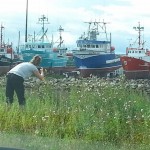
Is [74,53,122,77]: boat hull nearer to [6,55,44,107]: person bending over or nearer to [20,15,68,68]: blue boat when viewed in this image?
[20,15,68,68]: blue boat

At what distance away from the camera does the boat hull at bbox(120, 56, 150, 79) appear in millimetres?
62219

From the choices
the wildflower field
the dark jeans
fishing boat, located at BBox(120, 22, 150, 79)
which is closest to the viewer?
the wildflower field

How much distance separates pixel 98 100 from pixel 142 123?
1737mm

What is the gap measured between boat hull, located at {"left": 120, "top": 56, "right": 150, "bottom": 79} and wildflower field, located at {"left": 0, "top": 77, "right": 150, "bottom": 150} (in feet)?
163

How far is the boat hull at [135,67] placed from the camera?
62.2 meters

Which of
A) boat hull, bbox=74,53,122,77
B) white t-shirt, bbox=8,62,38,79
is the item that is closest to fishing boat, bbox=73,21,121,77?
boat hull, bbox=74,53,122,77

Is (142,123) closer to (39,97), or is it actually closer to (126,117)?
(126,117)

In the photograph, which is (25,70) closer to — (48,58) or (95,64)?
(95,64)

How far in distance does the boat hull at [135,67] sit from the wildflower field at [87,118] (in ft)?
163

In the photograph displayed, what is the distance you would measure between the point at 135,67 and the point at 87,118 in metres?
52.8

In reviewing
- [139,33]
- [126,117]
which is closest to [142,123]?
[126,117]

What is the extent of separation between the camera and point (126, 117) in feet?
34.0

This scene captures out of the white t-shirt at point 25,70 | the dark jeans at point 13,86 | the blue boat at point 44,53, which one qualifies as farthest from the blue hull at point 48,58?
the dark jeans at point 13,86

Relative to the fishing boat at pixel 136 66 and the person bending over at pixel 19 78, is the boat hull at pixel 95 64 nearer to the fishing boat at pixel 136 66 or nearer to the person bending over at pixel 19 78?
the fishing boat at pixel 136 66
